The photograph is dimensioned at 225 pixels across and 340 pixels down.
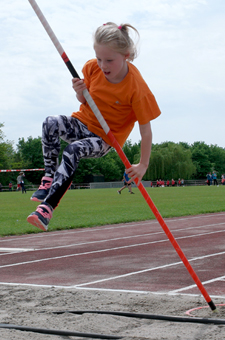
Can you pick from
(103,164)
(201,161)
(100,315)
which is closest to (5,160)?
(103,164)

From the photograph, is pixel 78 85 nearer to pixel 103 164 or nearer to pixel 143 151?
pixel 143 151

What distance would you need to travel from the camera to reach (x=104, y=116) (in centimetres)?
346

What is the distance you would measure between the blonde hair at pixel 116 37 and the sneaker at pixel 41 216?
1.16m

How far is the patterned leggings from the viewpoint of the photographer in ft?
10.5

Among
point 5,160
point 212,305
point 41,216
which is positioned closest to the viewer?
point 41,216

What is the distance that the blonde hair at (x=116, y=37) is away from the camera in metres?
3.14

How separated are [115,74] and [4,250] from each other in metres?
6.49

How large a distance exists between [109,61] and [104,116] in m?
0.43

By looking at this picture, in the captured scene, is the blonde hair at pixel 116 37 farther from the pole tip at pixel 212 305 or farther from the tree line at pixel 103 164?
the tree line at pixel 103 164

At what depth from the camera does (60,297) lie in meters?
5.34

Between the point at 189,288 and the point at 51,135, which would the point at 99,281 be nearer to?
the point at 189,288

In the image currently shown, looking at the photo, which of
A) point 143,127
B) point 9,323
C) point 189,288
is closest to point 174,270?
point 189,288

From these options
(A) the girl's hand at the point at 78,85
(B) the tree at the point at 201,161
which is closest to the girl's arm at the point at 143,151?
(A) the girl's hand at the point at 78,85

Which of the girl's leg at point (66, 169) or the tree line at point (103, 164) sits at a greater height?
the tree line at point (103, 164)
